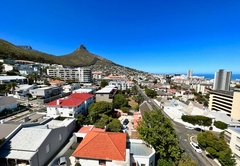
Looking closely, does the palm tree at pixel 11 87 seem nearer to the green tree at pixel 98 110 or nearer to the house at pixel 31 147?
the green tree at pixel 98 110

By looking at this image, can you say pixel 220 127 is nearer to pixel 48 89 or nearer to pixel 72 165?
pixel 72 165

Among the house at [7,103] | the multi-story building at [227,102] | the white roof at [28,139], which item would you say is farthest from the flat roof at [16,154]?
the multi-story building at [227,102]

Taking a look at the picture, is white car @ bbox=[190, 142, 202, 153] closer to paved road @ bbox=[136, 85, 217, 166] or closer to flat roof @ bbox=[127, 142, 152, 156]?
paved road @ bbox=[136, 85, 217, 166]

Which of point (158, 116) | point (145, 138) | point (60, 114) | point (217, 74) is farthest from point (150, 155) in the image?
point (217, 74)

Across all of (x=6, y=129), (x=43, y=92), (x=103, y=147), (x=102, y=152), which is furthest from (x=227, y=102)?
(x=43, y=92)

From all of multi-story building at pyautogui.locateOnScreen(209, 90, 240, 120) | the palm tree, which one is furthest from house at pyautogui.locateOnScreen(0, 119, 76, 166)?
multi-story building at pyautogui.locateOnScreen(209, 90, 240, 120)

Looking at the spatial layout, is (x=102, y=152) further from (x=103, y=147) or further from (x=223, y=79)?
(x=223, y=79)
